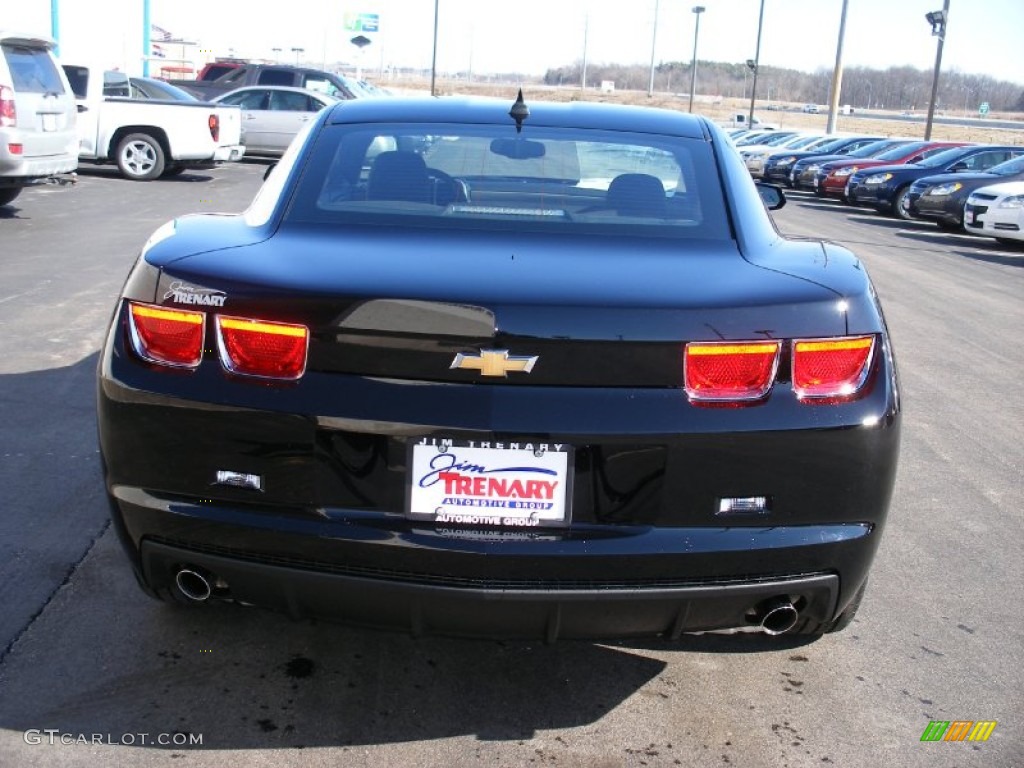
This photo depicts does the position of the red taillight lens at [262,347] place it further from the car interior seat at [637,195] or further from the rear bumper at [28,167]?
the rear bumper at [28,167]

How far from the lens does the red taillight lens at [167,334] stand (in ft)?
9.05

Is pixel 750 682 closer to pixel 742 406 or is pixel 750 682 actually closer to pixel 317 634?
pixel 742 406

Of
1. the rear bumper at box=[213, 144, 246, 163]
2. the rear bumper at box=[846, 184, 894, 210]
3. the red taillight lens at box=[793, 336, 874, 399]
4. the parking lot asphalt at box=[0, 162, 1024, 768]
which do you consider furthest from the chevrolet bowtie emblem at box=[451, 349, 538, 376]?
the rear bumper at box=[846, 184, 894, 210]

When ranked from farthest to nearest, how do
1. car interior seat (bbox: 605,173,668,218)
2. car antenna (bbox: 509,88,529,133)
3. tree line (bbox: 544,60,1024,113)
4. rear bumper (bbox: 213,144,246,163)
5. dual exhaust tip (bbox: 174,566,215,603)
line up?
tree line (bbox: 544,60,1024,113), rear bumper (bbox: 213,144,246,163), car antenna (bbox: 509,88,529,133), car interior seat (bbox: 605,173,668,218), dual exhaust tip (bbox: 174,566,215,603)

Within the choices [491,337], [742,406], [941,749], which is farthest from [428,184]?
[941,749]

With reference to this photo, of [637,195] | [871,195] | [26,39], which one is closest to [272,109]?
[26,39]

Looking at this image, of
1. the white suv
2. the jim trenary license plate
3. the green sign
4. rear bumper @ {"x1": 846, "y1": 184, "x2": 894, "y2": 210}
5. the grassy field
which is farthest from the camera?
the green sign

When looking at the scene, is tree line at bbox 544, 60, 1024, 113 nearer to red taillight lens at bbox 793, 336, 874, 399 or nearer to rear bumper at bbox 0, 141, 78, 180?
rear bumper at bbox 0, 141, 78, 180

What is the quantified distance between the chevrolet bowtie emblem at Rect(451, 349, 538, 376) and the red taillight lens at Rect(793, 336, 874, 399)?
0.63 meters

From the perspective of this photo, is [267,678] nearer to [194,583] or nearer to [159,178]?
[194,583]

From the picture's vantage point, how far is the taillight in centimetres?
1198

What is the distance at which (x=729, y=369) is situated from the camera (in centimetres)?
267

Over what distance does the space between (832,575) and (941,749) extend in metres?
0.59

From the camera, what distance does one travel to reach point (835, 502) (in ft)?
9.15
